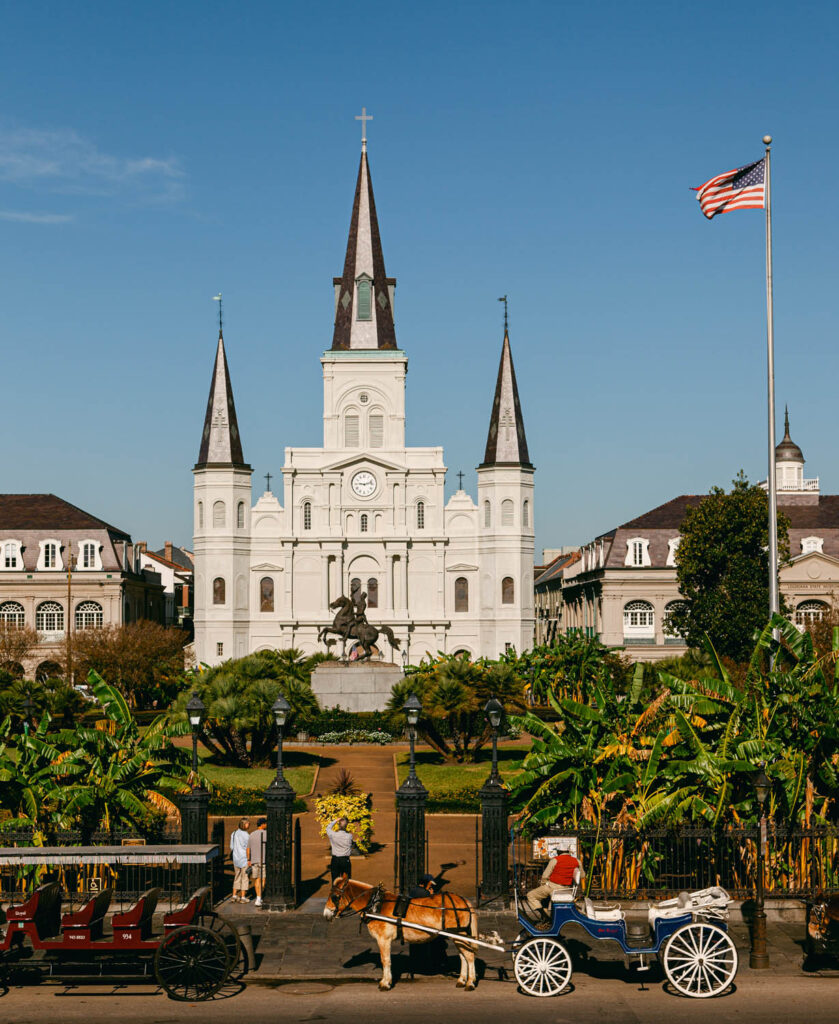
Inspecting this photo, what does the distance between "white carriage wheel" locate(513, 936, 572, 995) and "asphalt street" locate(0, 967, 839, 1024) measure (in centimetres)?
16

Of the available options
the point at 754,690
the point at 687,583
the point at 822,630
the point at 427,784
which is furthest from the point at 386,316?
the point at 754,690

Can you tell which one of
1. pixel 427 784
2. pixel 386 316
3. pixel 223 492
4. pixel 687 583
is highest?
pixel 386 316

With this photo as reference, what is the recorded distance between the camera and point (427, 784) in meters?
36.9

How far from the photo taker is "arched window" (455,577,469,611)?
86562mm

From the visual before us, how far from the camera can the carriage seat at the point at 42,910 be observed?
1588cm

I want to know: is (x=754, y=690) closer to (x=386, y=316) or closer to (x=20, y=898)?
(x=20, y=898)

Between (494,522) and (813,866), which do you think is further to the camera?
(494,522)

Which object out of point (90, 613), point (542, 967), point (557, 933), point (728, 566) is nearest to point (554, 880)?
point (557, 933)

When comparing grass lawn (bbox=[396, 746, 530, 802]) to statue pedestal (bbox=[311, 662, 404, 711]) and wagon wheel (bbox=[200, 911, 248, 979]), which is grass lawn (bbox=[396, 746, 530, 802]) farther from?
wagon wheel (bbox=[200, 911, 248, 979])

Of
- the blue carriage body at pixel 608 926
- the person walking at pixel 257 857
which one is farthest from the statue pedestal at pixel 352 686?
the blue carriage body at pixel 608 926

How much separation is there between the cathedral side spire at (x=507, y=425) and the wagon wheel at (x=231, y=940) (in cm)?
6901

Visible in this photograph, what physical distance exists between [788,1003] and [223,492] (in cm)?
7268

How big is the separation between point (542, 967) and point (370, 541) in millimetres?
70936

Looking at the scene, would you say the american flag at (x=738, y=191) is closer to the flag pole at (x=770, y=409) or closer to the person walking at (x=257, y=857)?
the flag pole at (x=770, y=409)
